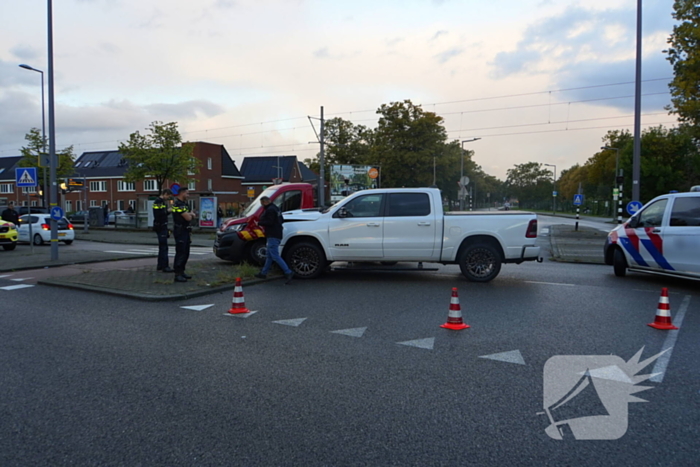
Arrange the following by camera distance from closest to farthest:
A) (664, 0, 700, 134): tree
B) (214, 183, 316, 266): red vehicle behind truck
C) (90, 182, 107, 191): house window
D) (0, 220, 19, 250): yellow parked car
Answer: (214, 183, 316, 266): red vehicle behind truck < (0, 220, 19, 250): yellow parked car < (664, 0, 700, 134): tree < (90, 182, 107, 191): house window

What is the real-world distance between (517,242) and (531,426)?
6.81 metres

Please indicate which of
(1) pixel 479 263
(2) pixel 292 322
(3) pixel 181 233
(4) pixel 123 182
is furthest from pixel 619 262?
(4) pixel 123 182

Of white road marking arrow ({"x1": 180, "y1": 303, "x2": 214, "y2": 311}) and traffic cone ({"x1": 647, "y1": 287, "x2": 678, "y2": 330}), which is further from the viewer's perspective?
white road marking arrow ({"x1": 180, "y1": 303, "x2": 214, "y2": 311})

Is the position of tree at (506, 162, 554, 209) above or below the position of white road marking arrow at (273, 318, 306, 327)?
above

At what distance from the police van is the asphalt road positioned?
1.27 meters

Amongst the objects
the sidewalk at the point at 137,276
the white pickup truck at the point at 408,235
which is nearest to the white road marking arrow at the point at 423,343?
the sidewalk at the point at 137,276

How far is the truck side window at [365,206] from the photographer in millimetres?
10586

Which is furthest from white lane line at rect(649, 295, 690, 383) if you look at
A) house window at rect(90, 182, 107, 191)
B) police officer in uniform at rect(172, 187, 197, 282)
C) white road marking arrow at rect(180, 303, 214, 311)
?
house window at rect(90, 182, 107, 191)

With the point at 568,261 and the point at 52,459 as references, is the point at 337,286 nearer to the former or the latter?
the point at 52,459

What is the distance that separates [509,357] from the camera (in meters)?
5.37

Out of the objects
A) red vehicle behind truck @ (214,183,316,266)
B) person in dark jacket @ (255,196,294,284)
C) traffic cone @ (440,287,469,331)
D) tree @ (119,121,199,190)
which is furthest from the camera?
tree @ (119,121,199,190)

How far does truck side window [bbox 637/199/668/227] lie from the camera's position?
10062 mm

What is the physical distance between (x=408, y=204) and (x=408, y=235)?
64cm

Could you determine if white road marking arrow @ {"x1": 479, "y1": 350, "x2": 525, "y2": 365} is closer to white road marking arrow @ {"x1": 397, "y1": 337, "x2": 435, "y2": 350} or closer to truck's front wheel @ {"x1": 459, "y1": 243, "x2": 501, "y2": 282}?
white road marking arrow @ {"x1": 397, "y1": 337, "x2": 435, "y2": 350}
